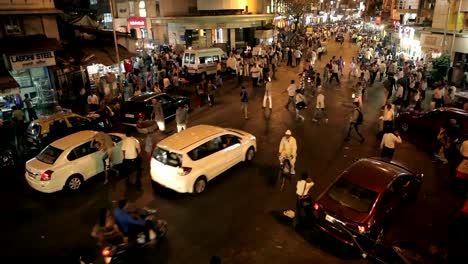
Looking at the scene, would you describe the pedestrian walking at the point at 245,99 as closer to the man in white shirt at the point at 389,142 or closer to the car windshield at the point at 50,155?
the man in white shirt at the point at 389,142

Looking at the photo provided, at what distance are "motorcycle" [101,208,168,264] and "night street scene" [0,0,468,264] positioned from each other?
0.03 m

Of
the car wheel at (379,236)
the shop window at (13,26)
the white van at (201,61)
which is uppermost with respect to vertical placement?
the shop window at (13,26)

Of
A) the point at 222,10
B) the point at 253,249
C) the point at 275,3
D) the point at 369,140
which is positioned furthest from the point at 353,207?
the point at 275,3

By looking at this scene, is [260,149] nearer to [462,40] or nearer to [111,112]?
[111,112]

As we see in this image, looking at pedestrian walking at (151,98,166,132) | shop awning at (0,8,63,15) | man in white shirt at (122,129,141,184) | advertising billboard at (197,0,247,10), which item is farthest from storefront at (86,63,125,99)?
advertising billboard at (197,0,247,10)

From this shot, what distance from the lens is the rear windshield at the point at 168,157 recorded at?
961 cm

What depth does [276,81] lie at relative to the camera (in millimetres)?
26688

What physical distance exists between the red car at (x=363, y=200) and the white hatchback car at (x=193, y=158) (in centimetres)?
346

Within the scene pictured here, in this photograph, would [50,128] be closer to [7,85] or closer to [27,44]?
[7,85]

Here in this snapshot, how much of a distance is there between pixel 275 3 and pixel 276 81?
2945 cm

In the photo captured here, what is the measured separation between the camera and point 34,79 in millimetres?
18531

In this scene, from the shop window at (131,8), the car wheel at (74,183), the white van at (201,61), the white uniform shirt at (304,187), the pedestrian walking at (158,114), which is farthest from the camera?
the shop window at (131,8)

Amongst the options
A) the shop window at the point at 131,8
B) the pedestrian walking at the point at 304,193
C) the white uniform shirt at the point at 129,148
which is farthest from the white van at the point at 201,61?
the pedestrian walking at the point at 304,193

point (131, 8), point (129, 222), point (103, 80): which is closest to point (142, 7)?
point (131, 8)
